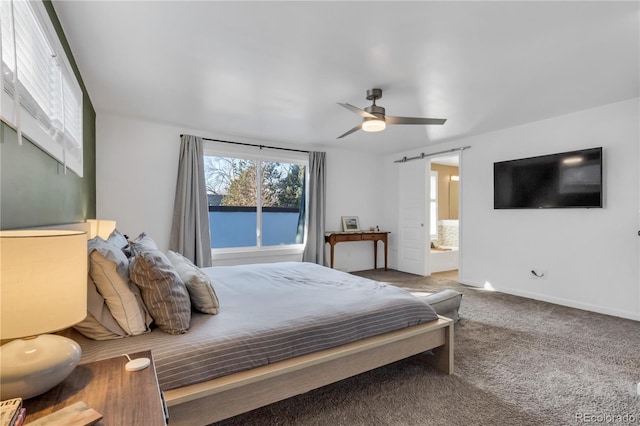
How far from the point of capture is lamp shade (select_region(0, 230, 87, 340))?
716mm

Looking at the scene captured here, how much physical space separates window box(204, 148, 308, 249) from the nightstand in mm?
3674

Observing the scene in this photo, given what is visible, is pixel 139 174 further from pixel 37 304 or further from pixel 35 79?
pixel 37 304

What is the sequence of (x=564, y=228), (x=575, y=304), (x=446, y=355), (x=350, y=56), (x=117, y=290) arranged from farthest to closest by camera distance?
1. (x=564, y=228)
2. (x=575, y=304)
3. (x=350, y=56)
4. (x=446, y=355)
5. (x=117, y=290)

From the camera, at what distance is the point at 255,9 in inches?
71.8

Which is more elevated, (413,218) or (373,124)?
(373,124)

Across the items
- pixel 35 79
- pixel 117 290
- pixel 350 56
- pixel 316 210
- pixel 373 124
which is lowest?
pixel 117 290

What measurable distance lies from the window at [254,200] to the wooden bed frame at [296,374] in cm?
274

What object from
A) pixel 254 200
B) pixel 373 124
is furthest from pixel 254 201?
pixel 373 124

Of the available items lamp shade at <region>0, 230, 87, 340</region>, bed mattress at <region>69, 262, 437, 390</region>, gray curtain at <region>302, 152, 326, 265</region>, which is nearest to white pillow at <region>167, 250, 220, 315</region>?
bed mattress at <region>69, 262, 437, 390</region>

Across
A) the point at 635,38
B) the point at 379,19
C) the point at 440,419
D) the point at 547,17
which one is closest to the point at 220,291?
the point at 440,419

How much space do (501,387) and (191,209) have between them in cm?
386

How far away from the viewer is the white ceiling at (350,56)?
→ 1.85m

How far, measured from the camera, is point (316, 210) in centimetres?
531

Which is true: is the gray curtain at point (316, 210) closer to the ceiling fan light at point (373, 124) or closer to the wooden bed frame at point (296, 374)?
the ceiling fan light at point (373, 124)
